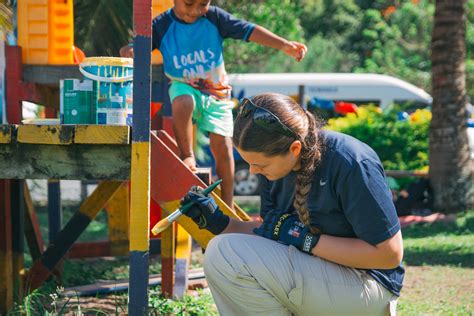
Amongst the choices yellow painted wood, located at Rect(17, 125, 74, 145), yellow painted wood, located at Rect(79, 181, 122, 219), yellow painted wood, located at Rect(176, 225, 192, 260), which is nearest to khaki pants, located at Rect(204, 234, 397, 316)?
yellow painted wood, located at Rect(17, 125, 74, 145)

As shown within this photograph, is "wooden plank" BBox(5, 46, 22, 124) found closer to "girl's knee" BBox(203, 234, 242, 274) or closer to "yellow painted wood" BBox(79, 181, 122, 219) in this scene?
"yellow painted wood" BBox(79, 181, 122, 219)

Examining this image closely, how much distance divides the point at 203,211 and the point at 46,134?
932 millimetres

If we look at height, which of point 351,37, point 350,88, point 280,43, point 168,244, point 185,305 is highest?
point 351,37

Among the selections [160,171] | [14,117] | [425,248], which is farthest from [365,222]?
[425,248]

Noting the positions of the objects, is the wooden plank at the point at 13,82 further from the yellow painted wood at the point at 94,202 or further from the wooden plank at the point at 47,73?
the yellow painted wood at the point at 94,202

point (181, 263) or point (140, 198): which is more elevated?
point (140, 198)

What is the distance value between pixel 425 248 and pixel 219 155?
3.37 m

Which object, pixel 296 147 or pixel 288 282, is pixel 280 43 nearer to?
pixel 296 147

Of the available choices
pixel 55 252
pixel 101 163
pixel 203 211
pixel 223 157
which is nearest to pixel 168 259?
pixel 55 252

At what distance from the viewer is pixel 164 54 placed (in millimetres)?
4770

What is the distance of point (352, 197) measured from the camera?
3.00 metres

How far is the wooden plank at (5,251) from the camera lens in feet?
15.8

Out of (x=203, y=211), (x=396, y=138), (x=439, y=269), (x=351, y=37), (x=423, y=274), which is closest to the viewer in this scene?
(x=203, y=211)

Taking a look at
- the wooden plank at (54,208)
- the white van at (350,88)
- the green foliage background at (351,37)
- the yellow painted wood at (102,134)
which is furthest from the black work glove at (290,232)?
the white van at (350,88)
